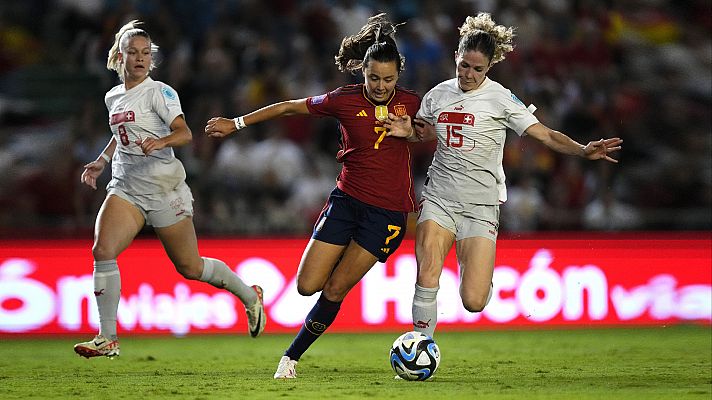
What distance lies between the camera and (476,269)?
792cm

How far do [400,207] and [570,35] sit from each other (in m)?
8.85

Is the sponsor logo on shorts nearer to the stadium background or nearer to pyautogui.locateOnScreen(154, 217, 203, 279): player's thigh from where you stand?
pyautogui.locateOnScreen(154, 217, 203, 279): player's thigh

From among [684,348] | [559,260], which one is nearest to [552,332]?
[559,260]

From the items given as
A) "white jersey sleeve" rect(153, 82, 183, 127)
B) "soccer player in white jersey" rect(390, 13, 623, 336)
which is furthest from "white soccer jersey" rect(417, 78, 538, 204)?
"white jersey sleeve" rect(153, 82, 183, 127)

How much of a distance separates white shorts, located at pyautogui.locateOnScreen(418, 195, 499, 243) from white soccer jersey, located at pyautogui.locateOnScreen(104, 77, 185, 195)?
196cm

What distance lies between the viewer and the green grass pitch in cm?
730

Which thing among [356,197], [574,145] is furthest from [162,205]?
[574,145]

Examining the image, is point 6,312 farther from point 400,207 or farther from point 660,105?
point 660,105

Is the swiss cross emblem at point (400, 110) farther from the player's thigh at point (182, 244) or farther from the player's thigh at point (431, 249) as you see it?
the player's thigh at point (182, 244)

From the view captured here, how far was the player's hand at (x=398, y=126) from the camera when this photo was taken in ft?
25.8

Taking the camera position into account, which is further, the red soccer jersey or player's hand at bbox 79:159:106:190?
player's hand at bbox 79:159:106:190

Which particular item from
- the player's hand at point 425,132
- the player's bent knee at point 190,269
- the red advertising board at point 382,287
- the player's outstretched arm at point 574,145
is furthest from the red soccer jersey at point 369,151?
the red advertising board at point 382,287

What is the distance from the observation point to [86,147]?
13.1 m

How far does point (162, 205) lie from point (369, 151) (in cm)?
169
